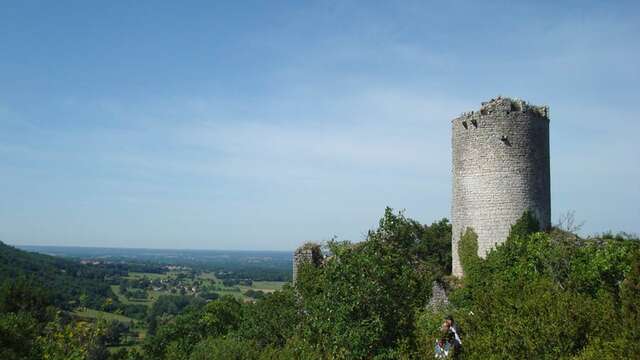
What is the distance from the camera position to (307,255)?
26.4 metres

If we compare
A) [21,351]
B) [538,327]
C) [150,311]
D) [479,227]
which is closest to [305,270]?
[479,227]

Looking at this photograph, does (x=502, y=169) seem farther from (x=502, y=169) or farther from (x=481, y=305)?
(x=481, y=305)

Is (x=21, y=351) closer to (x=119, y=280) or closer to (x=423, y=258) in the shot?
(x=423, y=258)

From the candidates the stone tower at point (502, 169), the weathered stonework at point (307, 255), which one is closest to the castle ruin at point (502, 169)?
the stone tower at point (502, 169)

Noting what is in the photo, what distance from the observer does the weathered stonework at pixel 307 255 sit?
26.3 m

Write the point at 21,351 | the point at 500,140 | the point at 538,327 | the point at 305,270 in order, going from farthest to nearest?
the point at 305,270 < the point at 500,140 < the point at 21,351 < the point at 538,327

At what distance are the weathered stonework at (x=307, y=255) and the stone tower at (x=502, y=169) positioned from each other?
7195 mm

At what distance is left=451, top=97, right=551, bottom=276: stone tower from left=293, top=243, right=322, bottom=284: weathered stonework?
7.19 metres

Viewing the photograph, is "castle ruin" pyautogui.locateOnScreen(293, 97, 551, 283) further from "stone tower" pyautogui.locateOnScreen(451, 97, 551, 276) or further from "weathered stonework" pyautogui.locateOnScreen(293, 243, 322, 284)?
"weathered stonework" pyautogui.locateOnScreen(293, 243, 322, 284)

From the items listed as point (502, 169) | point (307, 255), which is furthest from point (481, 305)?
point (307, 255)

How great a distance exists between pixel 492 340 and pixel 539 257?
334 inches

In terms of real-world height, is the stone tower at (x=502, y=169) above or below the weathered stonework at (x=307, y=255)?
above

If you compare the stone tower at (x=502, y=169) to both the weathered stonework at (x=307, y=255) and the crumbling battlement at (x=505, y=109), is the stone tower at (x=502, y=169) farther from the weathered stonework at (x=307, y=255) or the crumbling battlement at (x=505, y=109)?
the weathered stonework at (x=307, y=255)

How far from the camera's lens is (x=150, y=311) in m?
107
